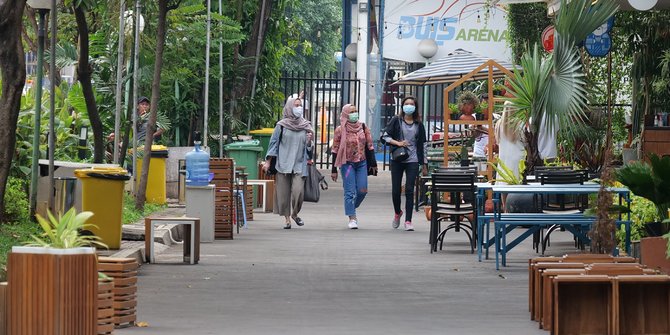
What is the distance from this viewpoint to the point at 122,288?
1051cm

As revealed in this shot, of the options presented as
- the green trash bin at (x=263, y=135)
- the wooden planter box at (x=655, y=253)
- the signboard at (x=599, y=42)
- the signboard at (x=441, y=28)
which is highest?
the signboard at (x=441, y=28)

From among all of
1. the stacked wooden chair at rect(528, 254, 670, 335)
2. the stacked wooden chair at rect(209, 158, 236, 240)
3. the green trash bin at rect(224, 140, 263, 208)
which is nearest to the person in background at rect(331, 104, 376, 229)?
the stacked wooden chair at rect(209, 158, 236, 240)

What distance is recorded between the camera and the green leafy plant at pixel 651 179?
1237 cm

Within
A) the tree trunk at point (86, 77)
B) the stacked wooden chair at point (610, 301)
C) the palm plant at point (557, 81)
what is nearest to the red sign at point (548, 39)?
the palm plant at point (557, 81)

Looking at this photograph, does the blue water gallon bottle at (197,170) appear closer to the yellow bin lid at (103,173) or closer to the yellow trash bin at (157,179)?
the yellow bin lid at (103,173)

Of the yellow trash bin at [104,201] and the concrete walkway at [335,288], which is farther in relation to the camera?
the yellow trash bin at [104,201]

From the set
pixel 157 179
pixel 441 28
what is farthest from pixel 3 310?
pixel 441 28

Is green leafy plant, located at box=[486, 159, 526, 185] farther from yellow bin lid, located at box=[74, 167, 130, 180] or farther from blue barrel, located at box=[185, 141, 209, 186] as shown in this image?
yellow bin lid, located at box=[74, 167, 130, 180]

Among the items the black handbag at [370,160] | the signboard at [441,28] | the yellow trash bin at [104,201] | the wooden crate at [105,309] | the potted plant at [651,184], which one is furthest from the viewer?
the signboard at [441,28]

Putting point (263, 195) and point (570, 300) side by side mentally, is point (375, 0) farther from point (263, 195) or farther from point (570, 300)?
point (570, 300)

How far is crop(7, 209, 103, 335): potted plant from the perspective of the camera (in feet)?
27.1

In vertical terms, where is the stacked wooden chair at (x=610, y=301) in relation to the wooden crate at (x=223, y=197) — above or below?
below

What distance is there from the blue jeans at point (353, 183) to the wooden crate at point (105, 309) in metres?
12.8

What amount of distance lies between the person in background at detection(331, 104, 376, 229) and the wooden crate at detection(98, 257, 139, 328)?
12.1 metres
